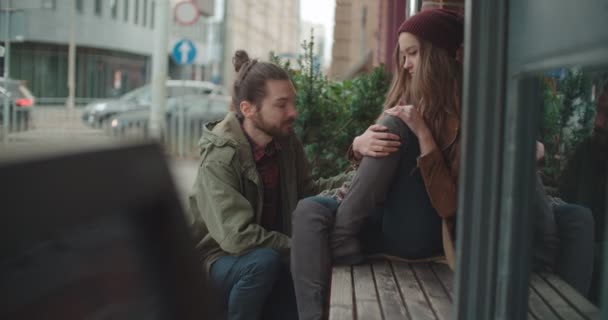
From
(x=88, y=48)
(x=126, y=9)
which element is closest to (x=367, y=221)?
(x=88, y=48)

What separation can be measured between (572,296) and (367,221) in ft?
3.74

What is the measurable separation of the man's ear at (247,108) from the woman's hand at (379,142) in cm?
83

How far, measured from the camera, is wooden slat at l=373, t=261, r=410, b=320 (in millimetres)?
2291

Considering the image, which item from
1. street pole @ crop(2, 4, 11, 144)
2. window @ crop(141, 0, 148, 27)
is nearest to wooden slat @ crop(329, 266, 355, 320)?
street pole @ crop(2, 4, 11, 144)

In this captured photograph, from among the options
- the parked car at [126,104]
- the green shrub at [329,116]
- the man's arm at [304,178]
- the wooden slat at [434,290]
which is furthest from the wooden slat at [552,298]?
the parked car at [126,104]

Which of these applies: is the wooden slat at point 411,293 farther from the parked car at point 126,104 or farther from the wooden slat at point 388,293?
the parked car at point 126,104

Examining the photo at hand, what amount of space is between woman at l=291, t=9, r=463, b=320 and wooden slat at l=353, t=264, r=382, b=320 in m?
0.06

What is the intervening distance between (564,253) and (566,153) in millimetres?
197

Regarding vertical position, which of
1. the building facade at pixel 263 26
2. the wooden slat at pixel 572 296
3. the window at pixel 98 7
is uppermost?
the building facade at pixel 263 26

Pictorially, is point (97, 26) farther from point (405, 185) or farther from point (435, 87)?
point (405, 185)

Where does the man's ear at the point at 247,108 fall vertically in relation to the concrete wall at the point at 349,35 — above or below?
below

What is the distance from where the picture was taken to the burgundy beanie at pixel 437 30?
277cm

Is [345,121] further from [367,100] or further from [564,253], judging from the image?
[564,253]

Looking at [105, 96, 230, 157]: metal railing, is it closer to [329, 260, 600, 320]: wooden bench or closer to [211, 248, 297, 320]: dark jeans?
Answer: [211, 248, 297, 320]: dark jeans
